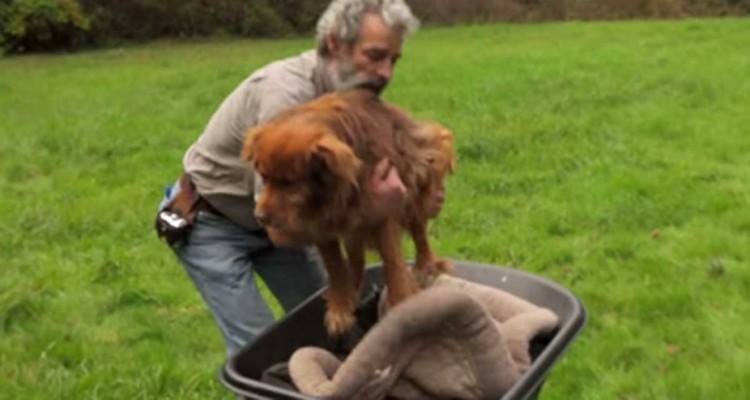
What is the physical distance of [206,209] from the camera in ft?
13.3

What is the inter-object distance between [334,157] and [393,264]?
0.54 meters

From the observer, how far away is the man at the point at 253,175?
3.30 metres

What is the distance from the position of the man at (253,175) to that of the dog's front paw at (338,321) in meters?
0.26

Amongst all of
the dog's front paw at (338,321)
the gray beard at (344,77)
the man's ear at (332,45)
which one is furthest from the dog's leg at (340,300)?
the man's ear at (332,45)

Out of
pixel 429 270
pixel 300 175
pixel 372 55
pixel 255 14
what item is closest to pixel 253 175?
pixel 372 55

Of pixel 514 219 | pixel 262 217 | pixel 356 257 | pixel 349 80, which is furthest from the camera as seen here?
pixel 514 219

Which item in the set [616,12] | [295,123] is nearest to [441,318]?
[295,123]

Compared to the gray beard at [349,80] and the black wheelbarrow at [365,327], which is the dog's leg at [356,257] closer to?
the black wheelbarrow at [365,327]

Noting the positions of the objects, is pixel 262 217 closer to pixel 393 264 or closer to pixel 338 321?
pixel 393 264

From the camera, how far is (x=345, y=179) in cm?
268

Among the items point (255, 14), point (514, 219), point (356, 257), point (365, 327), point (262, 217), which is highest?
point (262, 217)

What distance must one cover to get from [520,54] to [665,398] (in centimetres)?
1492

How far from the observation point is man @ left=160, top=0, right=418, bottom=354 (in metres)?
3.30

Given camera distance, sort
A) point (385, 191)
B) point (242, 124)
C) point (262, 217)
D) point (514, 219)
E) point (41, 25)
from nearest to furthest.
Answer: point (262, 217) → point (385, 191) → point (242, 124) → point (514, 219) → point (41, 25)
